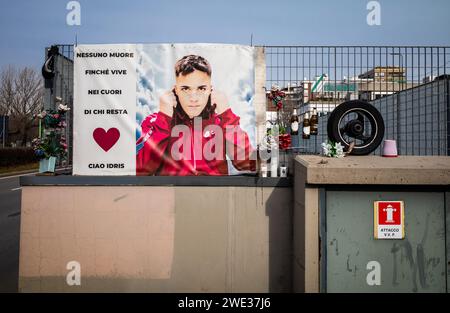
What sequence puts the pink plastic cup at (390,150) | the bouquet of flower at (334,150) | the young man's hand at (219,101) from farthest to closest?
the young man's hand at (219,101), the pink plastic cup at (390,150), the bouquet of flower at (334,150)

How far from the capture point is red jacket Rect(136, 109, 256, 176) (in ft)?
18.4

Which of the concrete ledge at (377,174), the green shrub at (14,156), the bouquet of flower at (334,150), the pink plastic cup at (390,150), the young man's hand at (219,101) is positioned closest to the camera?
the concrete ledge at (377,174)

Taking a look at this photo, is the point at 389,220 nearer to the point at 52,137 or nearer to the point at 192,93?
the point at 192,93

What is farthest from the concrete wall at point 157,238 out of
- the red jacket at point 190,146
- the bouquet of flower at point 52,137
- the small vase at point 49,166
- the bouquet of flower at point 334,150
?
the bouquet of flower at point 334,150

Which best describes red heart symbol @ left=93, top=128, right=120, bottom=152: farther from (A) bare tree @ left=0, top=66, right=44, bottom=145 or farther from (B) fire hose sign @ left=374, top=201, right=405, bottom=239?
(A) bare tree @ left=0, top=66, right=44, bottom=145

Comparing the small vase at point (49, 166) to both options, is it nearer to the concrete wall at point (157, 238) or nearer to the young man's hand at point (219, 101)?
the concrete wall at point (157, 238)

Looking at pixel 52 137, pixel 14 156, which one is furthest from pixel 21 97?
pixel 52 137

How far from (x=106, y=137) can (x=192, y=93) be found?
1.54 m

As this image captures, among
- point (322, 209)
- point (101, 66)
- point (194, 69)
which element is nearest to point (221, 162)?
point (194, 69)

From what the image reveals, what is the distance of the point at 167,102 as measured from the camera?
18.6ft

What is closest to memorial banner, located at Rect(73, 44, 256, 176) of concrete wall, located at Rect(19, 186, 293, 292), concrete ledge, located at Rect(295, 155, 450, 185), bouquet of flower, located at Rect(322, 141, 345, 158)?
concrete wall, located at Rect(19, 186, 293, 292)

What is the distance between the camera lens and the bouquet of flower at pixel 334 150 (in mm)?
5020

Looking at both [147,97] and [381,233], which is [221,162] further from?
[381,233]

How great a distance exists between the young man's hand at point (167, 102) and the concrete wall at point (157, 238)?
4.19 ft
